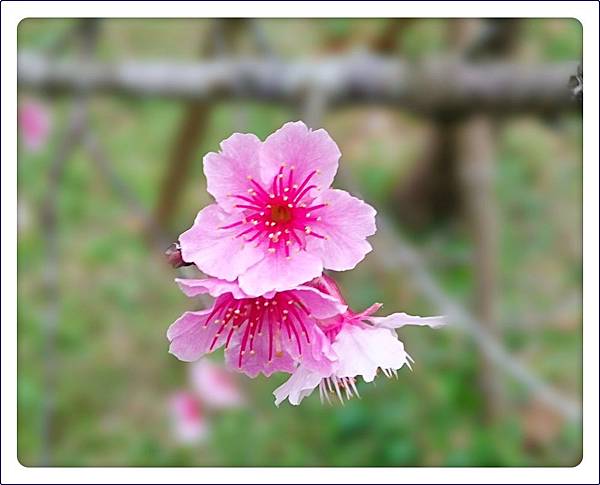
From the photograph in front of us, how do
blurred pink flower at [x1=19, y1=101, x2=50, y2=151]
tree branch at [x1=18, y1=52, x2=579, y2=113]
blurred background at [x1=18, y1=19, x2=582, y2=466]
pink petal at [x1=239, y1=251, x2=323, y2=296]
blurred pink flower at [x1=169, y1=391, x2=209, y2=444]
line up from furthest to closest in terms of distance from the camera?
blurred pink flower at [x1=19, y1=101, x2=50, y2=151], blurred pink flower at [x1=169, y1=391, x2=209, y2=444], blurred background at [x1=18, y1=19, x2=582, y2=466], tree branch at [x1=18, y1=52, x2=579, y2=113], pink petal at [x1=239, y1=251, x2=323, y2=296]

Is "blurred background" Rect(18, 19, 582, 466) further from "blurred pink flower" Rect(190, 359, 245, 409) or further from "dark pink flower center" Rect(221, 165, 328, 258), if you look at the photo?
"dark pink flower center" Rect(221, 165, 328, 258)

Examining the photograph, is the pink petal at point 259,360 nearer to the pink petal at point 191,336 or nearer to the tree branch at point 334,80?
the pink petal at point 191,336

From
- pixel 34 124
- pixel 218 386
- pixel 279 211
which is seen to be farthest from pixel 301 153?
pixel 34 124

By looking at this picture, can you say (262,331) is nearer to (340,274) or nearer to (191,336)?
(191,336)

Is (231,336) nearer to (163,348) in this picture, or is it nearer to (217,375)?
(217,375)

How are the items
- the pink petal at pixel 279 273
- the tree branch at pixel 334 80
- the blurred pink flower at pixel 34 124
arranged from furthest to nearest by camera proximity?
the blurred pink flower at pixel 34 124 < the tree branch at pixel 334 80 < the pink petal at pixel 279 273

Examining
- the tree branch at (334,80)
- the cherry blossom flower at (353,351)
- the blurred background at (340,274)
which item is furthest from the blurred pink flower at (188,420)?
the cherry blossom flower at (353,351)

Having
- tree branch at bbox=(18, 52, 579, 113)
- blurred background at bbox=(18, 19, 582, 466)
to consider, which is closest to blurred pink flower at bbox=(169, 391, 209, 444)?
blurred background at bbox=(18, 19, 582, 466)

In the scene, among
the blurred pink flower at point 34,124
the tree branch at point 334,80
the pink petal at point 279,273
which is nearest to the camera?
the pink petal at point 279,273
